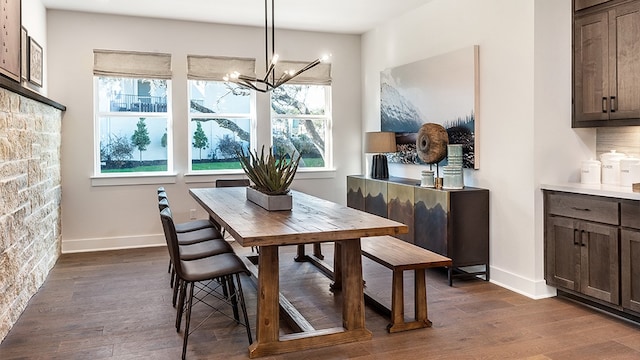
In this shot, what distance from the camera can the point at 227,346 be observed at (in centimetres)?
294

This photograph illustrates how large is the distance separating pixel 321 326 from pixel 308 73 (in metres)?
3.94

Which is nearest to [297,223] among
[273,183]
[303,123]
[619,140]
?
[273,183]

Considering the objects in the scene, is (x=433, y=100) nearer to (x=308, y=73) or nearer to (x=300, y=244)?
(x=308, y=73)

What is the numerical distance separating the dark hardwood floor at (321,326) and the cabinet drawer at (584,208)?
26.6 inches

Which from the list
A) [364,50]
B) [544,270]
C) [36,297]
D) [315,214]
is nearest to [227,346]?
[315,214]

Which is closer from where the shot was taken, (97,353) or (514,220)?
(97,353)

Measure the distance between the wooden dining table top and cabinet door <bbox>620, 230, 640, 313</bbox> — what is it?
5.14 feet

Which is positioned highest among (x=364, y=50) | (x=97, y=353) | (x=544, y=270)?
(x=364, y=50)

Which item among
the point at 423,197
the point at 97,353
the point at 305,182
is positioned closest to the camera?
the point at 97,353

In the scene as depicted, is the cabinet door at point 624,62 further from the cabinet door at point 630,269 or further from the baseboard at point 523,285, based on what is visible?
the baseboard at point 523,285

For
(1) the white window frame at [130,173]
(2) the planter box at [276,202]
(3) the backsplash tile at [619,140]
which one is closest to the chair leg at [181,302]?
(2) the planter box at [276,202]

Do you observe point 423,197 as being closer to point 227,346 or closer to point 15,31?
point 227,346

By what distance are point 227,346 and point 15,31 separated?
2.78 m

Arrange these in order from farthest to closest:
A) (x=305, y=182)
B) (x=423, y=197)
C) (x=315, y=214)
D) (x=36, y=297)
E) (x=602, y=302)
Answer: (x=305, y=182)
(x=423, y=197)
(x=36, y=297)
(x=602, y=302)
(x=315, y=214)
